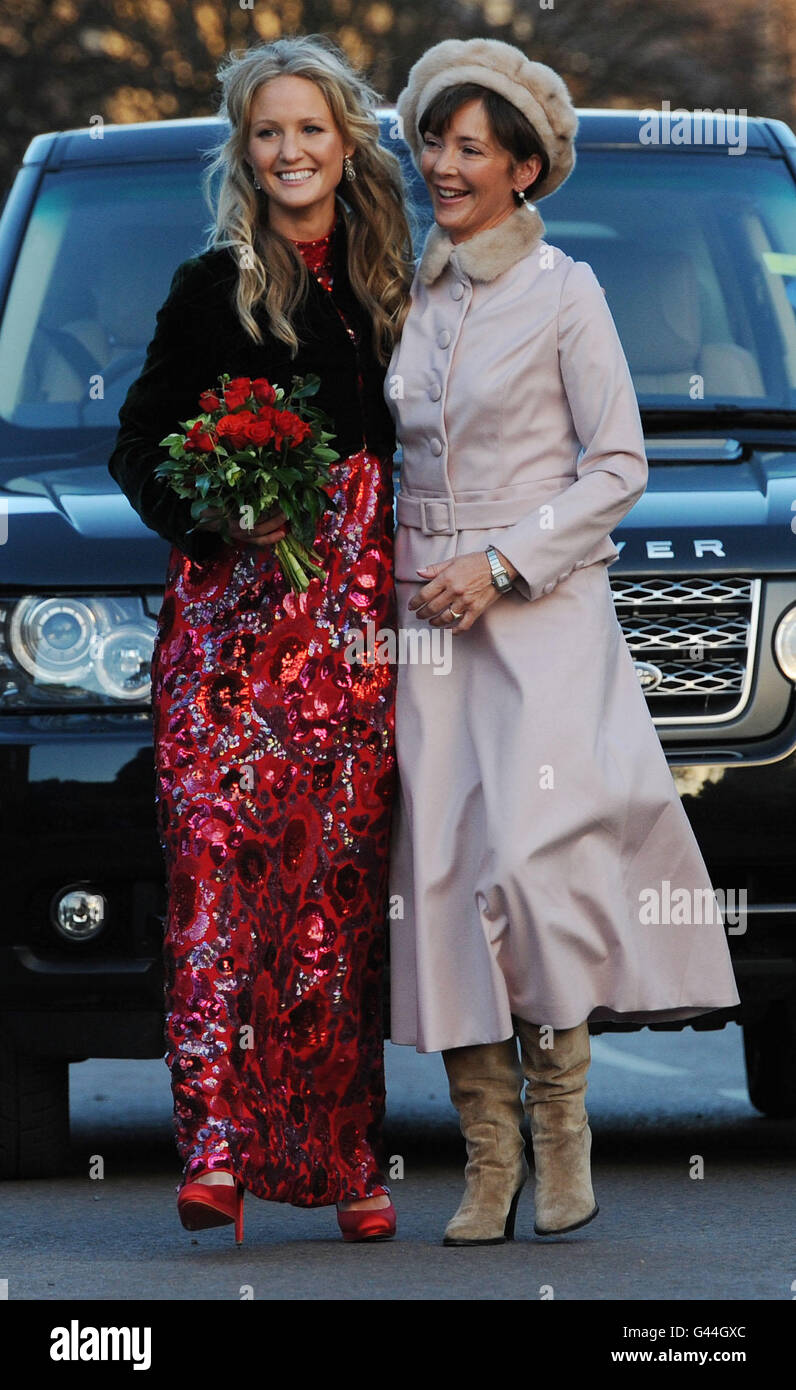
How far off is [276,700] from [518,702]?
1.42ft

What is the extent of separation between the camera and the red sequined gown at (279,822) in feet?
15.5

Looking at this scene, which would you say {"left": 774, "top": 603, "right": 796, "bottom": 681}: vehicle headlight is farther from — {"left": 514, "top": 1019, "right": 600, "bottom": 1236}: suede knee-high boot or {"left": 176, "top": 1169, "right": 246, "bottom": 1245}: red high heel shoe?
{"left": 176, "top": 1169, "right": 246, "bottom": 1245}: red high heel shoe

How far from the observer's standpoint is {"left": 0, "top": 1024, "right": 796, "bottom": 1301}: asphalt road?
4355 millimetres

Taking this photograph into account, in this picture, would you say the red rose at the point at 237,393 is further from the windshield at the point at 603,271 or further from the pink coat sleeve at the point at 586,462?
the windshield at the point at 603,271

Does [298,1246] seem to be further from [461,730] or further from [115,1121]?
[115,1121]

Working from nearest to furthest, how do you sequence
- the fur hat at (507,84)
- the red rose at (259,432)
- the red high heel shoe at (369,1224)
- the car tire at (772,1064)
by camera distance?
the red rose at (259,432) < the fur hat at (507,84) < the red high heel shoe at (369,1224) < the car tire at (772,1064)

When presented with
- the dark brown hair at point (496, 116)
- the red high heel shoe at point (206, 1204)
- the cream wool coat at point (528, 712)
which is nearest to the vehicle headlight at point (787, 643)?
the cream wool coat at point (528, 712)

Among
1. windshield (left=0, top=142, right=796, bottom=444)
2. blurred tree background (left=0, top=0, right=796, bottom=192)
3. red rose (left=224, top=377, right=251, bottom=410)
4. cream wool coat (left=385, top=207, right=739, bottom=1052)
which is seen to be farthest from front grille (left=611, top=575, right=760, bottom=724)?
blurred tree background (left=0, top=0, right=796, bottom=192)

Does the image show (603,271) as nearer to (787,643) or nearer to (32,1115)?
(787,643)

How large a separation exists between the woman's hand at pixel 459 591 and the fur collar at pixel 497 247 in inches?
21.1

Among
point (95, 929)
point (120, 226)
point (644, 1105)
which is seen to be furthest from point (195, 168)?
point (644, 1105)

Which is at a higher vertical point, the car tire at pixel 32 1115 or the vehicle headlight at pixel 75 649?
the vehicle headlight at pixel 75 649

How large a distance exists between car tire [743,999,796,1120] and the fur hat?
2.46m

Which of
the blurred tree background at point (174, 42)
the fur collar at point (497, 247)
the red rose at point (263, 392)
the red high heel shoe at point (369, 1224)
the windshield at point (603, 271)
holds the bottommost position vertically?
the red high heel shoe at point (369, 1224)
